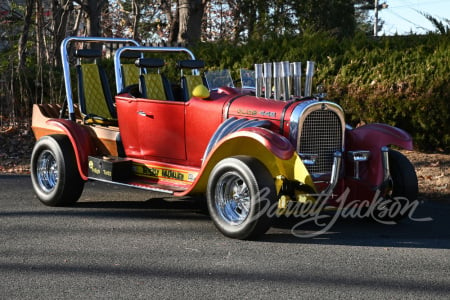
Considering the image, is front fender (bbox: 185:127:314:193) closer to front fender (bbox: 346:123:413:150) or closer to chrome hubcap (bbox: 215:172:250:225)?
chrome hubcap (bbox: 215:172:250:225)

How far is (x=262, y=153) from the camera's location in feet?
22.5

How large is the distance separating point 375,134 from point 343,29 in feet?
57.6

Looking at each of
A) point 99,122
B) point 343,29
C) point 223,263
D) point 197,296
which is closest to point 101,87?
point 99,122

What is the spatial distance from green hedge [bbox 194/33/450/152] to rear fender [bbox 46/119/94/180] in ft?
15.3

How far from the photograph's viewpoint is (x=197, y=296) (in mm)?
4852

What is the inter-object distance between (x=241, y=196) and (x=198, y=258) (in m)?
0.96

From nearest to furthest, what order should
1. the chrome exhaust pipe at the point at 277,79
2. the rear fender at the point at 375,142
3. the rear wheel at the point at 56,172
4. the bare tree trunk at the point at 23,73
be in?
the rear fender at the point at 375,142, the chrome exhaust pipe at the point at 277,79, the rear wheel at the point at 56,172, the bare tree trunk at the point at 23,73

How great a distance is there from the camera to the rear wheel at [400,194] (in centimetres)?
727

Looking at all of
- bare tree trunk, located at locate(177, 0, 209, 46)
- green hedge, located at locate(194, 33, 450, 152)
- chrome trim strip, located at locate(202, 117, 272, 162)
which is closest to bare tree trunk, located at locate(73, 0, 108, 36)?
bare tree trunk, located at locate(177, 0, 209, 46)

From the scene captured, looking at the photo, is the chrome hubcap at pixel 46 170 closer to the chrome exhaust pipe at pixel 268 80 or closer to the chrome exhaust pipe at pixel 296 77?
the chrome exhaust pipe at pixel 268 80

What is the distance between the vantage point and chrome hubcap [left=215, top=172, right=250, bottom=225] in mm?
6648

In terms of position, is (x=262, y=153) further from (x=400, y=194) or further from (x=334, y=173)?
(x=400, y=194)

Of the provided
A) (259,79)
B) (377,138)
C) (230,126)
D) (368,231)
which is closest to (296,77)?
(259,79)

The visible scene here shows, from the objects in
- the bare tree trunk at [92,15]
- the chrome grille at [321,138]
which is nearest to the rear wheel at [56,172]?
the chrome grille at [321,138]
